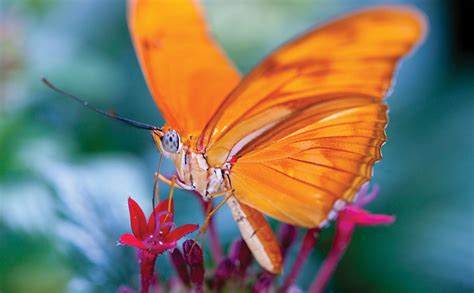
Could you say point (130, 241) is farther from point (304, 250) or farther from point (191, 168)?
point (304, 250)

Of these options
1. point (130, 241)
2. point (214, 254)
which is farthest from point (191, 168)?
point (214, 254)

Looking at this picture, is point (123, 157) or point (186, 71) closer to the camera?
point (186, 71)

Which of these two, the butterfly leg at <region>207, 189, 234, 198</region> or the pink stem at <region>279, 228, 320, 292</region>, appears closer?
the butterfly leg at <region>207, 189, 234, 198</region>

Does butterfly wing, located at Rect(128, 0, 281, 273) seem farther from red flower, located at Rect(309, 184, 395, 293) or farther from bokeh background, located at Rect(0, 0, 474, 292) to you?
bokeh background, located at Rect(0, 0, 474, 292)

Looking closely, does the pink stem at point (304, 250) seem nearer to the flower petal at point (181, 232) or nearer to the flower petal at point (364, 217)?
the flower petal at point (364, 217)

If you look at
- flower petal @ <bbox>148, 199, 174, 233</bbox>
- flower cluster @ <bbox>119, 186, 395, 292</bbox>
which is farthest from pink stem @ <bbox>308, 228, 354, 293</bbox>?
flower petal @ <bbox>148, 199, 174, 233</bbox>

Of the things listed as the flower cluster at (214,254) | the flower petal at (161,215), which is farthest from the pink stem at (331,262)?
the flower petal at (161,215)

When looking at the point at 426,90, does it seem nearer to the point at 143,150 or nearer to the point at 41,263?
the point at 143,150
